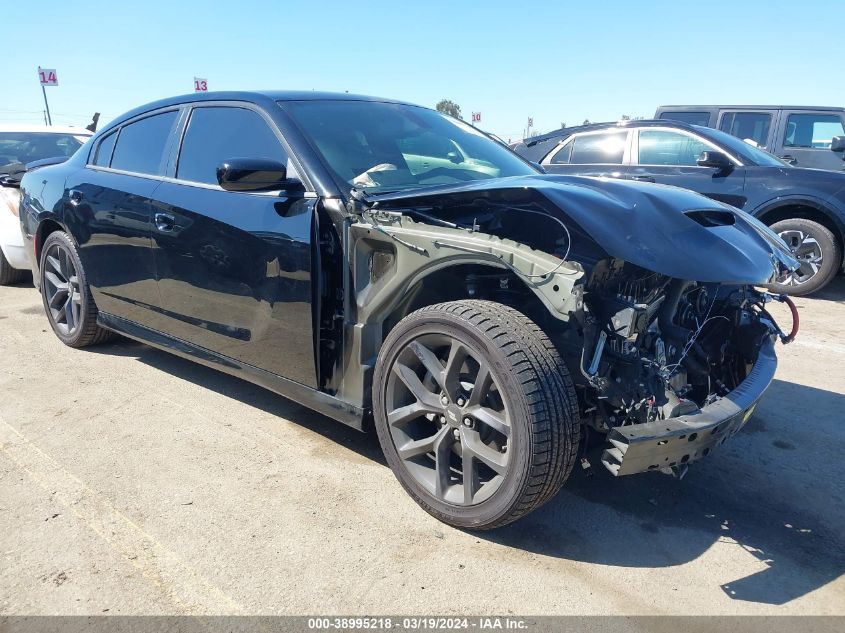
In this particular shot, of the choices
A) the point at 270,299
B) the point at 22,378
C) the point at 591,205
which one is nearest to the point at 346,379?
the point at 270,299

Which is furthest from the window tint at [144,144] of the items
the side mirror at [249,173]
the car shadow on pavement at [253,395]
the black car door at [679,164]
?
the black car door at [679,164]

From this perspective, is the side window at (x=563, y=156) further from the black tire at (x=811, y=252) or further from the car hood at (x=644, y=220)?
the car hood at (x=644, y=220)

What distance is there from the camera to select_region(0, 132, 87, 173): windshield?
731cm

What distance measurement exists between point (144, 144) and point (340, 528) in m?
2.72

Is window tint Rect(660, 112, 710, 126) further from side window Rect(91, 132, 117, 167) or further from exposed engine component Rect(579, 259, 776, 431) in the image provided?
side window Rect(91, 132, 117, 167)

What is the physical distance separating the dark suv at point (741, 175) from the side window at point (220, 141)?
3.97 meters

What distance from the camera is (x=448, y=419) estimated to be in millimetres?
2461

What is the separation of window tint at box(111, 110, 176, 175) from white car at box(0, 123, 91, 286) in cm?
219

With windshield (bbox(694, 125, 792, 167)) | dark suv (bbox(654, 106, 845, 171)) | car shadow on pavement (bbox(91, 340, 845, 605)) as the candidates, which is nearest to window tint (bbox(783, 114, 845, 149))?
dark suv (bbox(654, 106, 845, 171))

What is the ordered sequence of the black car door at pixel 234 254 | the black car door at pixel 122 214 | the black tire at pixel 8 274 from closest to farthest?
1. the black car door at pixel 234 254
2. the black car door at pixel 122 214
3. the black tire at pixel 8 274

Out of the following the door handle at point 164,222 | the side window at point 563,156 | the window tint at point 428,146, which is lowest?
the door handle at point 164,222

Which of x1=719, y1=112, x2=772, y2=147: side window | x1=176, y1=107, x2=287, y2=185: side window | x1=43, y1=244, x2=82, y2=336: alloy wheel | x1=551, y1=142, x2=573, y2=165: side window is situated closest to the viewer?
x1=176, y1=107, x2=287, y2=185: side window

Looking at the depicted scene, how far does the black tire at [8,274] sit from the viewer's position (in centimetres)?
668

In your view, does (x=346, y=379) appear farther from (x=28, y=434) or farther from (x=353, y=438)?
(x=28, y=434)
